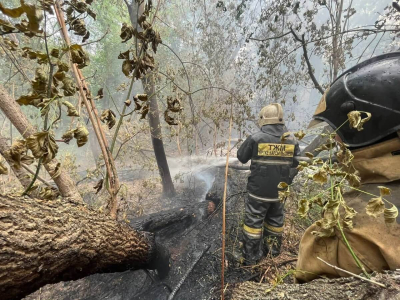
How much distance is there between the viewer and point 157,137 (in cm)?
501

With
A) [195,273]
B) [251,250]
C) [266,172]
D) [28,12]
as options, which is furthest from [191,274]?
[28,12]

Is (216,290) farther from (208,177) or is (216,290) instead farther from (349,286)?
(208,177)

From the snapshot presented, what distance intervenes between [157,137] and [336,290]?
4.64 m

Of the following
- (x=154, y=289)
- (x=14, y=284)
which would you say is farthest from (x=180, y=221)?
(x=14, y=284)

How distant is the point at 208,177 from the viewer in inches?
296

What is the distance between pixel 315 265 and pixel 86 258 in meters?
1.49

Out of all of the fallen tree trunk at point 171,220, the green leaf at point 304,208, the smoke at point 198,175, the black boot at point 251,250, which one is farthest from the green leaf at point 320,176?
the smoke at point 198,175

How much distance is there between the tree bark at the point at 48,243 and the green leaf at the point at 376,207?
1579 millimetres

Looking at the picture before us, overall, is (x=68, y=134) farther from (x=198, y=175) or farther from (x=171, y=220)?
(x=198, y=175)

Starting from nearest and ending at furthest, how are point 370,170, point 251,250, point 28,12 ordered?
point 28,12 → point 370,170 → point 251,250

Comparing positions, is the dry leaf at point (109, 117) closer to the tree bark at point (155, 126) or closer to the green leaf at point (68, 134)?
the green leaf at point (68, 134)

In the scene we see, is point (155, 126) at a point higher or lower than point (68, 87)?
lower

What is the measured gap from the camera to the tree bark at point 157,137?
432cm

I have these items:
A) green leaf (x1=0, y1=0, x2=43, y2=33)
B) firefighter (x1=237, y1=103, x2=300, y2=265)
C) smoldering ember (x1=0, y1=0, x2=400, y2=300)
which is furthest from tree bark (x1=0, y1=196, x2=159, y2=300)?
firefighter (x1=237, y1=103, x2=300, y2=265)
